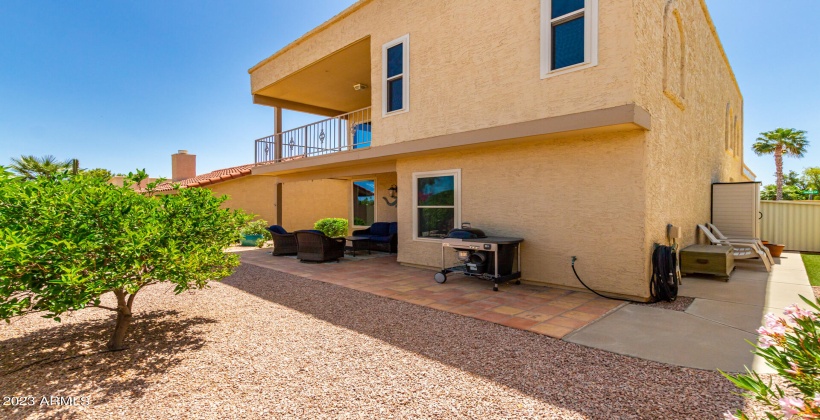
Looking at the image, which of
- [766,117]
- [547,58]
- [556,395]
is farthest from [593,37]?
[766,117]

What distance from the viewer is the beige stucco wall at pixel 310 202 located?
17172 millimetres

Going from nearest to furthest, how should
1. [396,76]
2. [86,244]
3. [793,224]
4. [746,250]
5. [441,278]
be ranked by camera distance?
[86,244]
[441,278]
[746,250]
[396,76]
[793,224]

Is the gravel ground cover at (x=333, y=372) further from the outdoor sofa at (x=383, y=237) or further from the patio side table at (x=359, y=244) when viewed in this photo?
the outdoor sofa at (x=383, y=237)

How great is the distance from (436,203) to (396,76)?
3.10 m

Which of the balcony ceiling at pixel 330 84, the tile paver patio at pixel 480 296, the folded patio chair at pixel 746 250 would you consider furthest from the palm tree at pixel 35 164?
the folded patio chair at pixel 746 250

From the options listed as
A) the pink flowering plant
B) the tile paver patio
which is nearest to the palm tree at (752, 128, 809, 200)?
the tile paver patio

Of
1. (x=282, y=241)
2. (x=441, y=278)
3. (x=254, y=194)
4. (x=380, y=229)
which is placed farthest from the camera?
(x=254, y=194)

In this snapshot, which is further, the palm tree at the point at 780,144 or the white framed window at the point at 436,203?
the palm tree at the point at 780,144

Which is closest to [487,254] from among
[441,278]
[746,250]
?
[441,278]

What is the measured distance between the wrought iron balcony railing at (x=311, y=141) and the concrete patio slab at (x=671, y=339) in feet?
24.4

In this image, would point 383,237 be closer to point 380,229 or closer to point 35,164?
point 380,229

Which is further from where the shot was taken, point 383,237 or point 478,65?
point 383,237

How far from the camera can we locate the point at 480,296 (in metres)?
5.98

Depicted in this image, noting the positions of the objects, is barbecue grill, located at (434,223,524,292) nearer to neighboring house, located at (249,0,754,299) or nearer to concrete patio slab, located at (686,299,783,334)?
neighboring house, located at (249,0,754,299)
